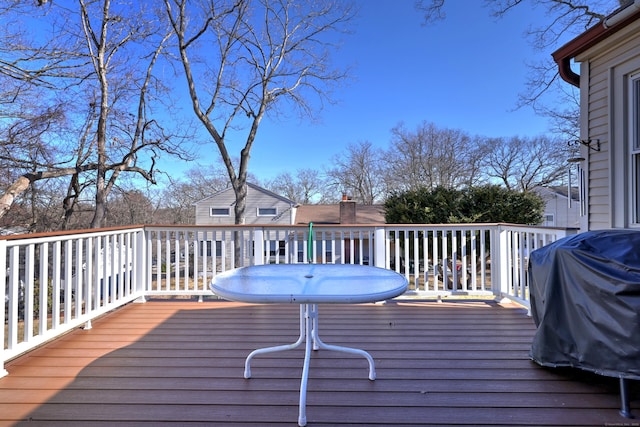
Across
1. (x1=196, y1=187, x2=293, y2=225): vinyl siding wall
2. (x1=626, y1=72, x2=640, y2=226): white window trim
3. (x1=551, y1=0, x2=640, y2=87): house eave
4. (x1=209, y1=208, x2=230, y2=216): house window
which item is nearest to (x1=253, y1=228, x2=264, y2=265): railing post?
(x1=626, y1=72, x2=640, y2=226): white window trim

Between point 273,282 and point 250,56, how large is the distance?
10.4 m

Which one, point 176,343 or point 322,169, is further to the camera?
point 322,169

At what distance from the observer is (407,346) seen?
2387mm

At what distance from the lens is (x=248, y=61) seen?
1050cm

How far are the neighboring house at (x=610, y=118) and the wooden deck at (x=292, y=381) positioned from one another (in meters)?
1.35

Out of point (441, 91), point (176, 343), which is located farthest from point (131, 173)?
point (441, 91)

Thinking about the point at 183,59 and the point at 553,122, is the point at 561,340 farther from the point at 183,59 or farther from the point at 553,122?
the point at 553,122

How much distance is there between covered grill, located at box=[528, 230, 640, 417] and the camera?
4.76 feet

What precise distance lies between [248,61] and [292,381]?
10.6 m

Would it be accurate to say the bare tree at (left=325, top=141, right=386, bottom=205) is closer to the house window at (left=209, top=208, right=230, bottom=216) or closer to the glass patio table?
the house window at (left=209, top=208, right=230, bottom=216)

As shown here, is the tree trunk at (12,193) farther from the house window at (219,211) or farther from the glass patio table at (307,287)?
the house window at (219,211)

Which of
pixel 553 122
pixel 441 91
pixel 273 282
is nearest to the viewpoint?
pixel 273 282

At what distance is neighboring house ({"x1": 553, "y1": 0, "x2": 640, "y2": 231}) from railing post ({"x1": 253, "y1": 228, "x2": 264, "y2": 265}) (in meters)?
3.39

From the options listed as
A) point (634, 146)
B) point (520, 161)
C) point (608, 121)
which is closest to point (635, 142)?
point (634, 146)
